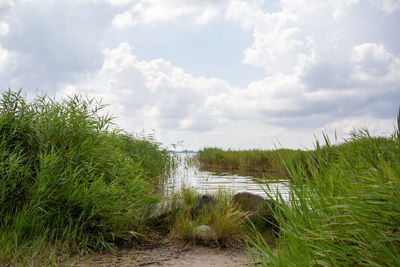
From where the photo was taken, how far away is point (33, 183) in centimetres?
453

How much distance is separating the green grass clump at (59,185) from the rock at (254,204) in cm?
203

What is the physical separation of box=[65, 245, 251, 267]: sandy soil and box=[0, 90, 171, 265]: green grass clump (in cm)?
25

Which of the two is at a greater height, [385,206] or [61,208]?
[385,206]

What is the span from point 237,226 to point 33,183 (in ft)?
10.9

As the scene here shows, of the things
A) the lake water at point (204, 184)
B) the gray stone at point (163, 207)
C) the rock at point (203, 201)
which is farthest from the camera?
the lake water at point (204, 184)

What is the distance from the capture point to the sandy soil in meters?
4.29

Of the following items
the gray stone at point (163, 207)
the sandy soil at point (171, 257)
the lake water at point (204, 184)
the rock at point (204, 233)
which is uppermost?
the lake water at point (204, 184)

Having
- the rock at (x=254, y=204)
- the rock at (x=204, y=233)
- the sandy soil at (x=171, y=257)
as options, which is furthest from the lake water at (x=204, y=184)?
the sandy soil at (x=171, y=257)

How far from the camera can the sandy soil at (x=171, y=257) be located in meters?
4.29

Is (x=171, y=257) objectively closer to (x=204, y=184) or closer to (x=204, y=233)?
(x=204, y=233)

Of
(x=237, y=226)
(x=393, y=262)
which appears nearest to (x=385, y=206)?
(x=393, y=262)

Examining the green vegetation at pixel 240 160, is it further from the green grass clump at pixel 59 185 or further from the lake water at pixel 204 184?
the green grass clump at pixel 59 185

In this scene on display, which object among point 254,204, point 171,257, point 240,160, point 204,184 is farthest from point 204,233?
point 240,160

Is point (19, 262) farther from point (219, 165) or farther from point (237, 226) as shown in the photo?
point (219, 165)
